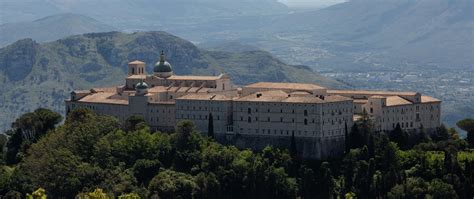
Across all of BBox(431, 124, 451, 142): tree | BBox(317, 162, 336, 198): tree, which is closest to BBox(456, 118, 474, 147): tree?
BBox(431, 124, 451, 142): tree

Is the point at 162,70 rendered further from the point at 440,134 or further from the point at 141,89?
the point at 440,134

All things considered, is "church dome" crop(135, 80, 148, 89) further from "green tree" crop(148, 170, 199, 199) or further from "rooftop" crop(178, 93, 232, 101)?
"green tree" crop(148, 170, 199, 199)

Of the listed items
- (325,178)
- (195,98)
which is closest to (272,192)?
(325,178)

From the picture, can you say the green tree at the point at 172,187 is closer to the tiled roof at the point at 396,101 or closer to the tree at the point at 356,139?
the tree at the point at 356,139

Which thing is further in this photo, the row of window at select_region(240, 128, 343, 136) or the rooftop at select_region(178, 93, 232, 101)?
the rooftop at select_region(178, 93, 232, 101)

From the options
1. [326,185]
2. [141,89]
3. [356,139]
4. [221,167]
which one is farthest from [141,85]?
[326,185]

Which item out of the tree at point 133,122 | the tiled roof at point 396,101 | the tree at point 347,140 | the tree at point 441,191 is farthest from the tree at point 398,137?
the tree at point 133,122

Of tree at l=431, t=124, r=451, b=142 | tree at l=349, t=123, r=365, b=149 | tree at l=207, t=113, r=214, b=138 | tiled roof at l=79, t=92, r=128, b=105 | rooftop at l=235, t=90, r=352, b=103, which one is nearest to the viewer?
rooftop at l=235, t=90, r=352, b=103
